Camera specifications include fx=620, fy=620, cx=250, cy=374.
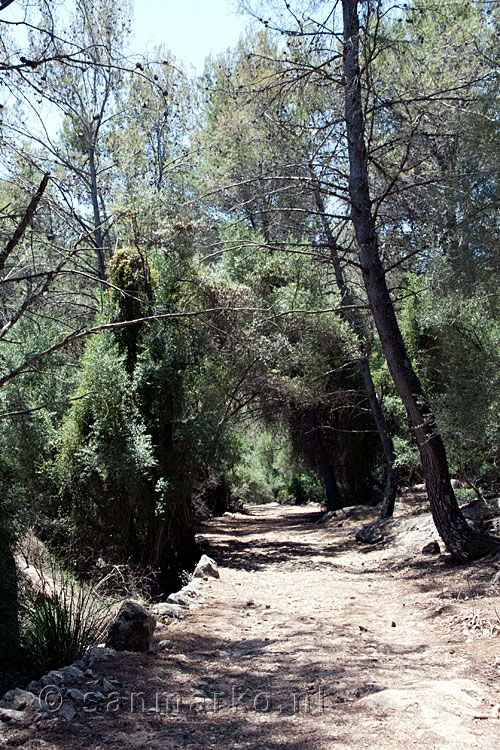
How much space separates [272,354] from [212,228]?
2835 mm

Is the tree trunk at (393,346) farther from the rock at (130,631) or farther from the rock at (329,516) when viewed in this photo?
the rock at (329,516)

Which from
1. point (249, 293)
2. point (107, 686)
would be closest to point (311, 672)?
point (107, 686)

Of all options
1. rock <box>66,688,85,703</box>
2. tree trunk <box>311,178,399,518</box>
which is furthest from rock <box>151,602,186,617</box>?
tree trunk <box>311,178,399,518</box>

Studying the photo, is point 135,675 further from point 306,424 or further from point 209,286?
point 306,424

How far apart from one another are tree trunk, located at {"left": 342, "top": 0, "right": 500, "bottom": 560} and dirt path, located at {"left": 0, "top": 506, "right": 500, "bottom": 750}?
0.56 meters

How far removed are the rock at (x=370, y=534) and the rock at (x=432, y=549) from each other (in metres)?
2.63

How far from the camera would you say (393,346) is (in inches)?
320

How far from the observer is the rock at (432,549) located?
870 cm

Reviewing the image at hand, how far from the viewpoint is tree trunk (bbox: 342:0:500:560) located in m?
7.74

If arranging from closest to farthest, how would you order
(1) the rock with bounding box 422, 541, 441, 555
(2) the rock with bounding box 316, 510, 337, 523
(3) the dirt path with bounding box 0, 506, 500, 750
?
(3) the dirt path with bounding box 0, 506, 500, 750, (1) the rock with bounding box 422, 541, 441, 555, (2) the rock with bounding box 316, 510, 337, 523

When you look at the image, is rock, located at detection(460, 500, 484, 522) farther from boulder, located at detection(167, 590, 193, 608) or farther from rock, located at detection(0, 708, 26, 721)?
rock, located at detection(0, 708, 26, 721)

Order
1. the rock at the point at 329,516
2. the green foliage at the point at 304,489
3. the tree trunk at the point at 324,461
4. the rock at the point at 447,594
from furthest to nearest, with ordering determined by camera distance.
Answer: the green foliage at the point at 304,489 → the tree trunk at the point at 324,461 → the rock at the point at 329,516 → the rock at the point at 447,594

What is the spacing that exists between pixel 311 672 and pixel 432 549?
5097 mm

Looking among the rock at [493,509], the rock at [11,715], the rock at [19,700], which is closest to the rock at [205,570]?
the rock at [493,509]
